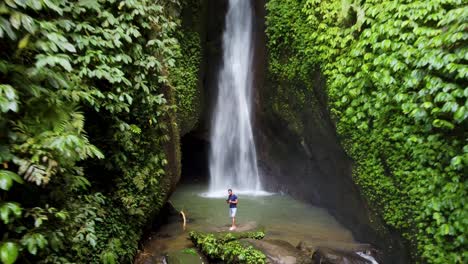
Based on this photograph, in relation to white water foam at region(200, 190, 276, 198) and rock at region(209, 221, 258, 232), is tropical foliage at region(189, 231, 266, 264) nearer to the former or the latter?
rock at region(209, 221, 258, 232)

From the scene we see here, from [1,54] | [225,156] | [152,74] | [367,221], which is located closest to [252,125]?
[225,156]

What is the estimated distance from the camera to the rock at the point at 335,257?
6441 mm

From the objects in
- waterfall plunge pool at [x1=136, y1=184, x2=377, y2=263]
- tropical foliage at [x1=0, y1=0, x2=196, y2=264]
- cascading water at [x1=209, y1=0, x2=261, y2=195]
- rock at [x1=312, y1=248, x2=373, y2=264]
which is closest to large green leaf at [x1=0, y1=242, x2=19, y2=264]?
tropical foliage at [x1=0, y1=0, x2=196, y2=264]

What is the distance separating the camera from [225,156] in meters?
14.8

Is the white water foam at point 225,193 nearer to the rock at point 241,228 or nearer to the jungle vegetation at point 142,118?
the rock at point 241,228

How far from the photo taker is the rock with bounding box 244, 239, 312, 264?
6.30 m

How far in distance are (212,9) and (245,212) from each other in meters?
8.77

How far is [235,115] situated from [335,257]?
8833 mm

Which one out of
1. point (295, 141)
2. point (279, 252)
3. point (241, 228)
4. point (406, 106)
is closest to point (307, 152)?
point (295, 141)

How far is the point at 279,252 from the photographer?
6.51 m

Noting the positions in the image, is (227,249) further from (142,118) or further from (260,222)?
(142,118)

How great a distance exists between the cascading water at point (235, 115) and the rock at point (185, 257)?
7.12 meters

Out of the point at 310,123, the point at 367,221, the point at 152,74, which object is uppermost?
the point at 310,123

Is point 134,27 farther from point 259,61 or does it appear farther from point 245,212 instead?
point 259,61
